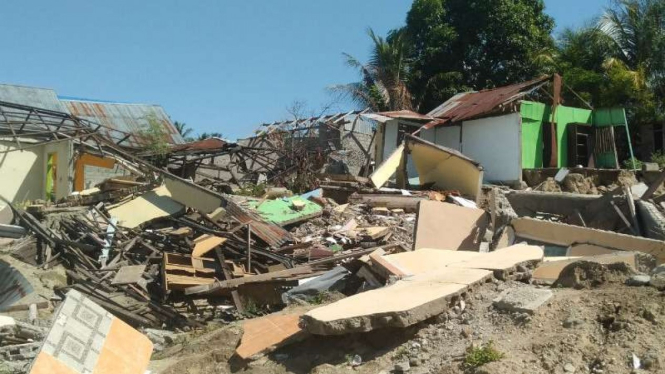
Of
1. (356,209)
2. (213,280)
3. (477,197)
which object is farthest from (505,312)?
(477,197)

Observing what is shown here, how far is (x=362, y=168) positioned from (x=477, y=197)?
23.0 feet

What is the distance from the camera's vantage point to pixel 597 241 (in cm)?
827

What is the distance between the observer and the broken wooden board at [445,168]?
1352 centimetres

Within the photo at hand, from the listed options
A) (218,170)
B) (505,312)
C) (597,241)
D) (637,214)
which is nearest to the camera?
(505,312)

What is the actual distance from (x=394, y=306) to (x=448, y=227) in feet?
15.2

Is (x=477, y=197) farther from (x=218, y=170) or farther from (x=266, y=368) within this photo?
(x=266, y=368)

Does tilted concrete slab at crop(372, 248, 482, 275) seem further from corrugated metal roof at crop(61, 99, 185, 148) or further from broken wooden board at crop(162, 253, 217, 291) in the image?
corrugated metal roof at crop(61, 99, 185, 148)

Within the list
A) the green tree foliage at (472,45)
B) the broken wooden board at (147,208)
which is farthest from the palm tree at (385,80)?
the broken wooden board at (147,208)

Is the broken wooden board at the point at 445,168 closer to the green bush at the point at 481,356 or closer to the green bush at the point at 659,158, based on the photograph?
the green bush at the point at 659,158

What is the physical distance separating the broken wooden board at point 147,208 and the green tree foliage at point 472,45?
1447cm

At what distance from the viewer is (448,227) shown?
8922 mm

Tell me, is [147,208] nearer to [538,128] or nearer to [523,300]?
[523,300]

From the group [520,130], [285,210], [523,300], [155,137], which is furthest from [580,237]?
[155,137]

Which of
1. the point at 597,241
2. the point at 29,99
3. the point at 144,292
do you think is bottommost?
the point at 144,292
